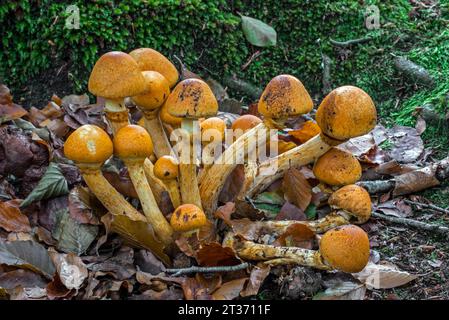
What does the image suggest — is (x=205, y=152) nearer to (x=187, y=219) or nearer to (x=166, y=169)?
(x=166, y=169)

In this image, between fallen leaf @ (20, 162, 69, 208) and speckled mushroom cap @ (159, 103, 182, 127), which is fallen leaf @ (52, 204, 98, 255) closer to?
fallen leaf @ (20, 162, 69, 208)

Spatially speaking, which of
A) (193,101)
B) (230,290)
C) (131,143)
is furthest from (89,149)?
(230,290)

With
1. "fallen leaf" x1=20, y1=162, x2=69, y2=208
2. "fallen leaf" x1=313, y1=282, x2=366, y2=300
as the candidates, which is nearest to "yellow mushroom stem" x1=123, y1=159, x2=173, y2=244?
"fallen leaf" x1=20, y1=162, x2=69, y2=208

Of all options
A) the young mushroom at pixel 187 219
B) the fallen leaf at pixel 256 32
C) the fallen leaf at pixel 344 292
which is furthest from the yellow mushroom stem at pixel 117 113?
the fallen leaf at pixel 256 32

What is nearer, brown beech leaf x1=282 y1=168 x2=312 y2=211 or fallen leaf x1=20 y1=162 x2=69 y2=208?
fallen leaf x1=20 y1=162 x2=69 y2=208

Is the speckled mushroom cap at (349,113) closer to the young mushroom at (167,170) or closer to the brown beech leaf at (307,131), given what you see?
the brown beech leaf at (307,131)
